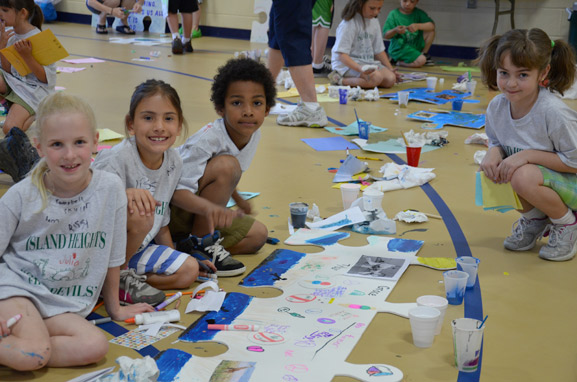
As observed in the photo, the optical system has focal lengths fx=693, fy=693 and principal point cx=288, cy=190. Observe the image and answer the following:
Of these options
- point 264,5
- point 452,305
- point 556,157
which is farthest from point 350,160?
point 264,5

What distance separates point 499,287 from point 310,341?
32.5 inches

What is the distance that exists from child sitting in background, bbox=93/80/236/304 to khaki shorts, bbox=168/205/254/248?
0.70 feet

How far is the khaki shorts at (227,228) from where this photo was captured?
270 centimetres

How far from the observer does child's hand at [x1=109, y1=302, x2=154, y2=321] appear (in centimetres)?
218

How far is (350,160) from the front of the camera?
3.78m

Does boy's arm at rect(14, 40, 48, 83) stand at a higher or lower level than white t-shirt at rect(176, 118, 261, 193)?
higher

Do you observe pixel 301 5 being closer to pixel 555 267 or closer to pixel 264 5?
pixel 555 267

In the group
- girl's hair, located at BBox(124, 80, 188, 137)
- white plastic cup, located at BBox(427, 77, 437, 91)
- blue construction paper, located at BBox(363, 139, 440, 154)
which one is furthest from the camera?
white plastic cup, located at BBox(427, 77, 437, 91)

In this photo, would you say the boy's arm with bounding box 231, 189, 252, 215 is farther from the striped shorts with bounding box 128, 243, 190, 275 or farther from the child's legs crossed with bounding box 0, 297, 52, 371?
the child's legs crossed with bounding box 0, 297, 52, 371

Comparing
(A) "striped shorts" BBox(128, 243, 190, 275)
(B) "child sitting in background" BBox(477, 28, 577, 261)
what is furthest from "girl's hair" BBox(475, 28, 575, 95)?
(A) "striped shorts" BBox(128, 243, 190, 275)

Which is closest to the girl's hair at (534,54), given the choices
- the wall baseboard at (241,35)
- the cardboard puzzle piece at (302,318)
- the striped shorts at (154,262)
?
the cardboard puzzle piece at (302,318)

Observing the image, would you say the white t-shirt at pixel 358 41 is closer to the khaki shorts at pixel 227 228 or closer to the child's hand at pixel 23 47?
the child's hand at pixel 23 47

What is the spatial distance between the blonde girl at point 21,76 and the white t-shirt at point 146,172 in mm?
1770

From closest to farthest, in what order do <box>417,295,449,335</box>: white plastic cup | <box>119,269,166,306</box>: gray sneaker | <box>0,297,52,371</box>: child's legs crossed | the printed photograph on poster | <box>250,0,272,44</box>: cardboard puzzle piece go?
<box>0,297,52,371</box>: child's legs crossed, <box>417,295,449,335</box>: white plastic cup, <box>119,269,166,306</box>: gray sneaker, the printed photograph on poster, <box>250,0,272,44</box>: cardboard puzzle piece
